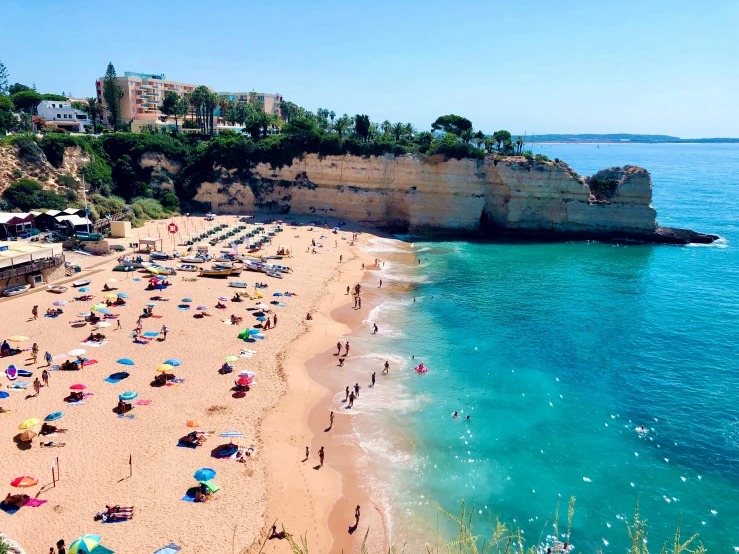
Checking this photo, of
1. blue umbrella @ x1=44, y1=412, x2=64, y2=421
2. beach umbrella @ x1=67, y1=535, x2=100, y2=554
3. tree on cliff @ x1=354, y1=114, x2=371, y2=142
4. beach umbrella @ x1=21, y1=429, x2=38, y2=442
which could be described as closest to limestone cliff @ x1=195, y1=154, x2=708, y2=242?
tree on cliff @ x1=354, y1=114, x2=371, y2=142

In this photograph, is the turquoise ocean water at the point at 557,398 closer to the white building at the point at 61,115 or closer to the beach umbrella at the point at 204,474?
the beach umbrella at the point at 204,474

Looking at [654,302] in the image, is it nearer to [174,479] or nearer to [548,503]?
[548,503]

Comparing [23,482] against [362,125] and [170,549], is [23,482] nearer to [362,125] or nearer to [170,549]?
[170,549]

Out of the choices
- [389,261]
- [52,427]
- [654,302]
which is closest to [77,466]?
[52,427]

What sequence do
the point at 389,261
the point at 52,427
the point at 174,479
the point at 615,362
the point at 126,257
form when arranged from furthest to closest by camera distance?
the point at 389,261
the point at 126,257
the point at 615,362
the point at 52,427
the point at 174,479

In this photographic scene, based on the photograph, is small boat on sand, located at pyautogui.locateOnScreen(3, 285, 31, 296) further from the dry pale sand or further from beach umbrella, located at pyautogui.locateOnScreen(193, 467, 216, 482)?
beach umbrella, located at pyautogui.locateOnScreen(193, 467, 216, 482)

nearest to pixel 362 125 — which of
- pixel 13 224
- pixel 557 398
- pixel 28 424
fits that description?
pixel 13 224
